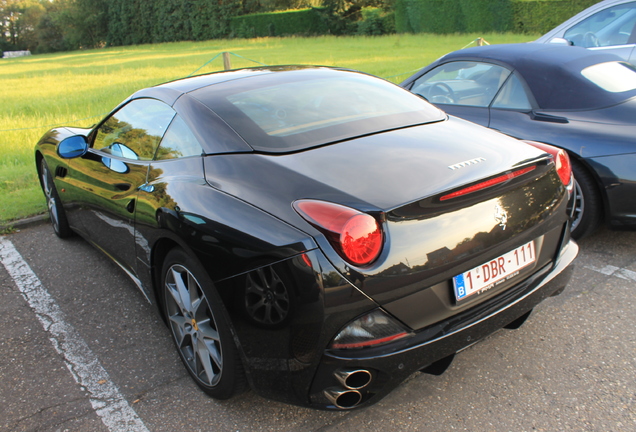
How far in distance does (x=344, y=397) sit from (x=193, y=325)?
860 millimetres

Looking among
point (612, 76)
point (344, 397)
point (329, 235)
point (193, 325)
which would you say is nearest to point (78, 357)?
point (193, 325)

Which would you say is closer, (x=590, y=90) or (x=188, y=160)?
(x=188, y=160)

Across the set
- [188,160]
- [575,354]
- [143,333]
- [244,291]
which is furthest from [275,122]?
[575,354]

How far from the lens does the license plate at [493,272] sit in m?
1.96

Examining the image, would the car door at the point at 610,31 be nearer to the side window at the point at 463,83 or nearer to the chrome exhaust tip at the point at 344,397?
the side window at the point at 463,83

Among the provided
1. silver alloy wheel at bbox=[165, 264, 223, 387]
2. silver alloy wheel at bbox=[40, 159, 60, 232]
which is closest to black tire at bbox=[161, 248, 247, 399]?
silver alloy wheel at bbox=[165, 264, 223, 387]

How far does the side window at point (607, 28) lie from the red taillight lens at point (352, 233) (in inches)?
227

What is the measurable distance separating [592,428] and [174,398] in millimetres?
1806

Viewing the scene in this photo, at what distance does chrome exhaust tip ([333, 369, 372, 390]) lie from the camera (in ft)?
5.98

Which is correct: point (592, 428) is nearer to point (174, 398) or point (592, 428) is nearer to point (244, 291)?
point (244, 291)

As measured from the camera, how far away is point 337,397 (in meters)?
1.86

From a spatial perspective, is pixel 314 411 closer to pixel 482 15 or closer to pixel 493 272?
pixel 493 272

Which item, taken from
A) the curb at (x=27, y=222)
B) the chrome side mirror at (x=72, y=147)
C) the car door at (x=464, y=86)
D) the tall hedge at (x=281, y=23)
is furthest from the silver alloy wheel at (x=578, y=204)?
the tall hedge at (x=281, y=23)

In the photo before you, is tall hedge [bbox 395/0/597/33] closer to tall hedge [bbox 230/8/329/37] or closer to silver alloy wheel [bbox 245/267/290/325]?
tall hedge [bbox 230/8/329/37]
